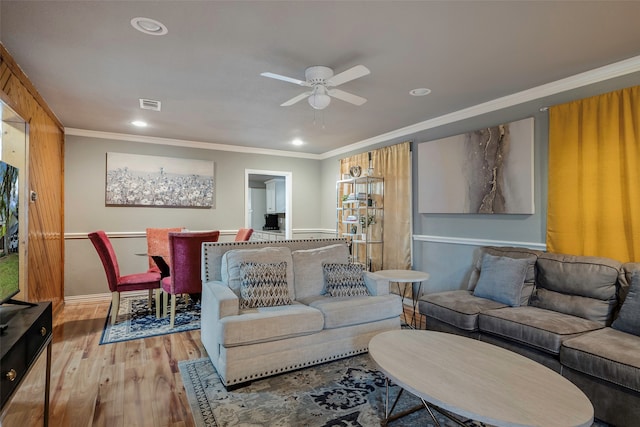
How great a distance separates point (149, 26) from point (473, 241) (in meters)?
3.71

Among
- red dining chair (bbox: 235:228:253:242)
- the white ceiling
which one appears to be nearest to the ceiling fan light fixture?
the white ceiling

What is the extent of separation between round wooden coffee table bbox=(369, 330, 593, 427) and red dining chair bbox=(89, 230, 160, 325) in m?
3.02

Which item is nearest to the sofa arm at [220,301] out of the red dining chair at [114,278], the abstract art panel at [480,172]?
the red dining chair at [114,278]

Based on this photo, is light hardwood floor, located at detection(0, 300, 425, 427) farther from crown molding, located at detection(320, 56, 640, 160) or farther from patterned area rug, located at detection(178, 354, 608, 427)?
crown molding, located at detection(320, 56, 640, 160)

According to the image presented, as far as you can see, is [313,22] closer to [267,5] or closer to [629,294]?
[267,5]

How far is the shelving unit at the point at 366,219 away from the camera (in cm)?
512

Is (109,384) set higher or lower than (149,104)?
lower

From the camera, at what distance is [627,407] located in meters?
1.86

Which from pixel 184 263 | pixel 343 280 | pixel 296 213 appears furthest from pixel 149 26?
pixel 296 213

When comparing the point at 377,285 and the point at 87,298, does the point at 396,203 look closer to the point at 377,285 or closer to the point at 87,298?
the point at 377,285

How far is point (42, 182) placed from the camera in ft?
12.1

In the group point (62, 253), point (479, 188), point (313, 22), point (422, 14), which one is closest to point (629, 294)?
point (479, 188)

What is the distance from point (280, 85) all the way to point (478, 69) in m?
1.77

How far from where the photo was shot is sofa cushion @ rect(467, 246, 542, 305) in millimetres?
2916
